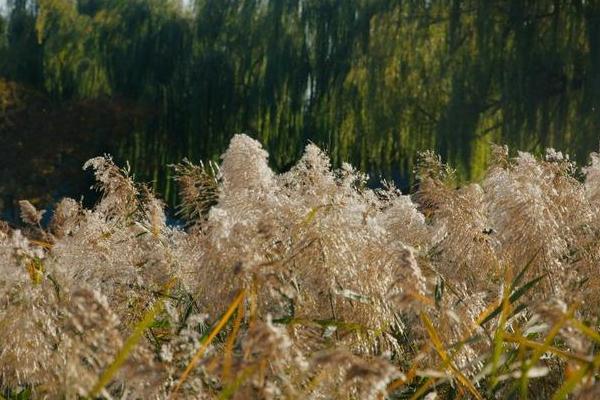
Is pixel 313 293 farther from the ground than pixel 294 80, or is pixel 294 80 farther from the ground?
pixel 294 80

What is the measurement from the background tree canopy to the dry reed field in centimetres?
945

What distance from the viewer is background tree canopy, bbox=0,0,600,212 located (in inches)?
635

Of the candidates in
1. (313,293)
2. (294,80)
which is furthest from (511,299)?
(294,80)

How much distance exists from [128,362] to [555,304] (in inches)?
22.2

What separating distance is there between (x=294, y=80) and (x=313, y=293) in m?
17.4

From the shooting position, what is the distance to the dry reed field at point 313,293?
5.48 ft

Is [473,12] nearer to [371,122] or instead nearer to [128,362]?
[371,122]

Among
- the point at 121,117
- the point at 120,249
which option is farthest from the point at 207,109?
the point at 120,249

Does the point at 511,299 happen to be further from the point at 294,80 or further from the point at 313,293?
the point at 294,80

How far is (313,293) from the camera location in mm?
2449

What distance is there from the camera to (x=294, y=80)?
19.8 meters

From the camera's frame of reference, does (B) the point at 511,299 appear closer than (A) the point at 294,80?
Yes

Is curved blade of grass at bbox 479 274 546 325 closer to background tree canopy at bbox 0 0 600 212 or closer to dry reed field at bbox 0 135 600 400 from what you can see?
dry reed field at bbox 0 135 600 400

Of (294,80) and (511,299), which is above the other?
(294,80)
